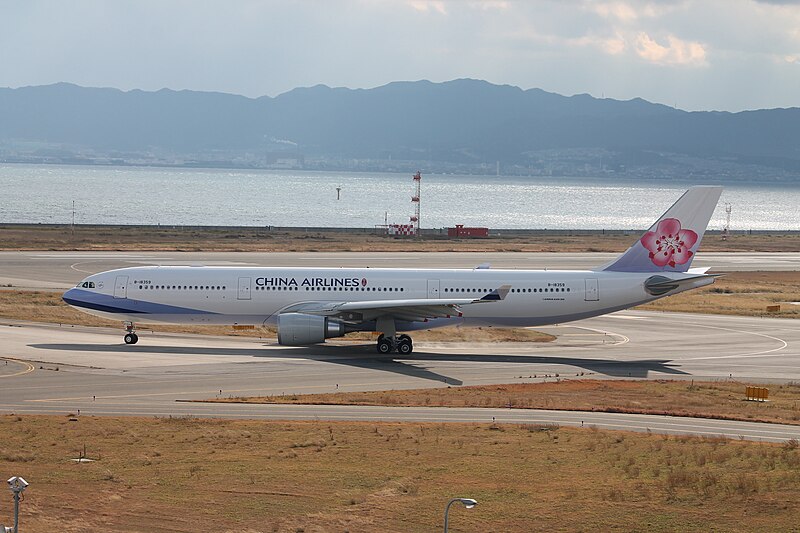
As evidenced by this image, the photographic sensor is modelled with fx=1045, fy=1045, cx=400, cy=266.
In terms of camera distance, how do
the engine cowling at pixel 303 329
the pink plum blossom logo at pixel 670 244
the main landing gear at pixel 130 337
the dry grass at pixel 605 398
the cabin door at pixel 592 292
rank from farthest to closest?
the pink plum blossom logo at pixel 670 244 < the cabin door at pixel 592 292 < the main landing gear at pixel 130 337 < the engine cowling at pixel 303 329 < the dry grass at pixel 605 398

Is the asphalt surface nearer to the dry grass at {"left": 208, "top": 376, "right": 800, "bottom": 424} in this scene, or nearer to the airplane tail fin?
the dry grass at {"left": 208, "top": 376, "right": 800, "bottom": 424}

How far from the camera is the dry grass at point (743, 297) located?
85.6 m

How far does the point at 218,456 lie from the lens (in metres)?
35.6

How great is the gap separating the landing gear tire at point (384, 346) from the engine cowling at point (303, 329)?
9.65 feet

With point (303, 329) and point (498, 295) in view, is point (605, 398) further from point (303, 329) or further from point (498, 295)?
point (303, 329)

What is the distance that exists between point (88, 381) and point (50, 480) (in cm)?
1626

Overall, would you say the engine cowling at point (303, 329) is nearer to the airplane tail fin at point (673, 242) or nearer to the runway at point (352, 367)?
the runway at point (352, 367)

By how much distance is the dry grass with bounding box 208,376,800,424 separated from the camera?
4531cm

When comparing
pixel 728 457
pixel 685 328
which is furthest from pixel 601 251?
pixel 728 457

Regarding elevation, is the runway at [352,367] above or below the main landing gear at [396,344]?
below

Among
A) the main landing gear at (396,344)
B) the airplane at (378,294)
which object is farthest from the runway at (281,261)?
the main landing gear at (396,344)

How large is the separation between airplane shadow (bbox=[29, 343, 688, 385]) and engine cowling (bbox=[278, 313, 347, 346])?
79 centimetres

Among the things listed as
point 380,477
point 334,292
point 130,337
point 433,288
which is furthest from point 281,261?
point 380,477

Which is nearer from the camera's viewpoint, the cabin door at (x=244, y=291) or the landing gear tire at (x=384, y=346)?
the landing gear tire at (x=384, y=346)
